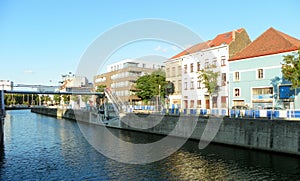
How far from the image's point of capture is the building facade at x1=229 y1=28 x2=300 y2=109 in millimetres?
40969

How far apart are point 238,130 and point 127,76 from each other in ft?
226

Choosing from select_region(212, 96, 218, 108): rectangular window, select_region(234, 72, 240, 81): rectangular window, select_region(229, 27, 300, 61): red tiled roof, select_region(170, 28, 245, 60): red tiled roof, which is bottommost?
select_region(212, 96, 218, 108): rectangular window

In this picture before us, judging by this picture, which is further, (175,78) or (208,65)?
(175,78)

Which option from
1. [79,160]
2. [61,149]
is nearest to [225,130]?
[79,160]

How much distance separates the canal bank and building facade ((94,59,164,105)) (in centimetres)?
4617

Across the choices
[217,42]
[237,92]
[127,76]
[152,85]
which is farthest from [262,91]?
[127,76]

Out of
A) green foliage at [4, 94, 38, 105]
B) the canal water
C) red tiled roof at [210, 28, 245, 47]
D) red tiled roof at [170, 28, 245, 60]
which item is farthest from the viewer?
green foliage at [4, 94, 38, 105]

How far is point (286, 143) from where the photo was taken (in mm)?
26047

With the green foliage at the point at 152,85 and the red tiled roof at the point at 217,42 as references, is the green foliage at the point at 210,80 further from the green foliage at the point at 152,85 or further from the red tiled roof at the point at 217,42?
the green foliage at the point at 152,85

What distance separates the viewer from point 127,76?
96062mm

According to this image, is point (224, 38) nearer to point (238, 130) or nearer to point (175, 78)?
point (175, 78)

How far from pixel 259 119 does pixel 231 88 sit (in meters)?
20.5

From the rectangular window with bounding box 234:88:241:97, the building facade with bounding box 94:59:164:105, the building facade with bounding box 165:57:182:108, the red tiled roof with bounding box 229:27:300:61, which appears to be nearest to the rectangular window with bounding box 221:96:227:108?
the rectangular window with bounding box 234:88:241:97

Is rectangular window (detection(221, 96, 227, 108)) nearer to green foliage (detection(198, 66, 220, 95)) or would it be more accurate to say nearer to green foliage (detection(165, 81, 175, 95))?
green foliage (detection(198, 66, 220, 95))
